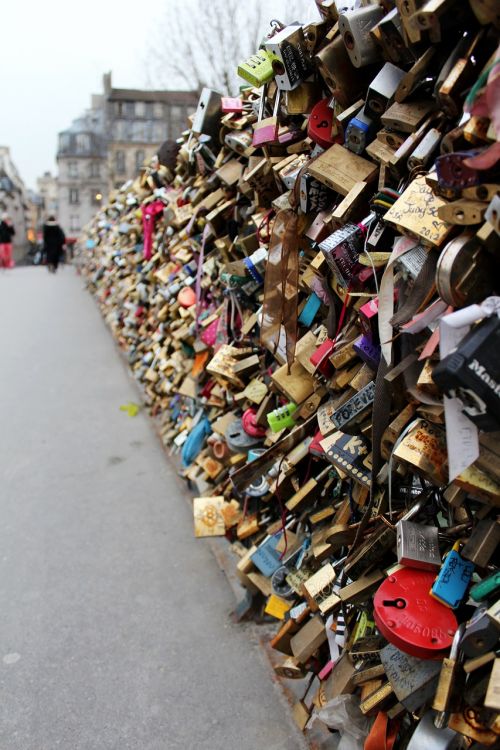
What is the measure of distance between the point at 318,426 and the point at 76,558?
5.48 feet

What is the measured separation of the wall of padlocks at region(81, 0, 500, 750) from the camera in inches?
58.1

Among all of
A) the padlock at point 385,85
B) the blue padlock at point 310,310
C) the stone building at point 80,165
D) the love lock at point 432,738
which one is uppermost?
the padlock at point 385,85

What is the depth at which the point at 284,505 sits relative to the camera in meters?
2.85

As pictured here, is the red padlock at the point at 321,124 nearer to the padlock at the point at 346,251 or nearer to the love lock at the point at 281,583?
the padlock at the point at 346,251

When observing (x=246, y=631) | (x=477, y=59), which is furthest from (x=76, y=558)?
(x=477, y=59)

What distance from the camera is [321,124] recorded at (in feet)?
8.08

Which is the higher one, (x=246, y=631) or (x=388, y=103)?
(x=388, y=103)

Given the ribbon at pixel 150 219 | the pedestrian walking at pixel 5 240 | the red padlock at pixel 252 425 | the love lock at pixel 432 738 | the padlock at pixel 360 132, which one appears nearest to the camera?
the love lock at pixel 432 738

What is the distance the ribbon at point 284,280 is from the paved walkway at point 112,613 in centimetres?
127

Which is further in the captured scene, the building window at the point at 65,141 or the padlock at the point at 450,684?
the building window at the point at 65,141

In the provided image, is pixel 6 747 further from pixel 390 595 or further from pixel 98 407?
pixel 98 407

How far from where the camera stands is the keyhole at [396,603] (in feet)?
5.60

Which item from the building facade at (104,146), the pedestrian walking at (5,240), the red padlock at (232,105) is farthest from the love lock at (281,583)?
the building facade at (104,146)

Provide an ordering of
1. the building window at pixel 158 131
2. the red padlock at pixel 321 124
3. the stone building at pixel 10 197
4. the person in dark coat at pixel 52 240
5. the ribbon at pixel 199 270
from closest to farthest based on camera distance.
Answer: the red padlock at pixel 321 124 → the ribbon at pixel 199 270 → the person in dark coat at pixel 52 240 → the building window at pixel 158 131 → the stone building at pixel 10 197
